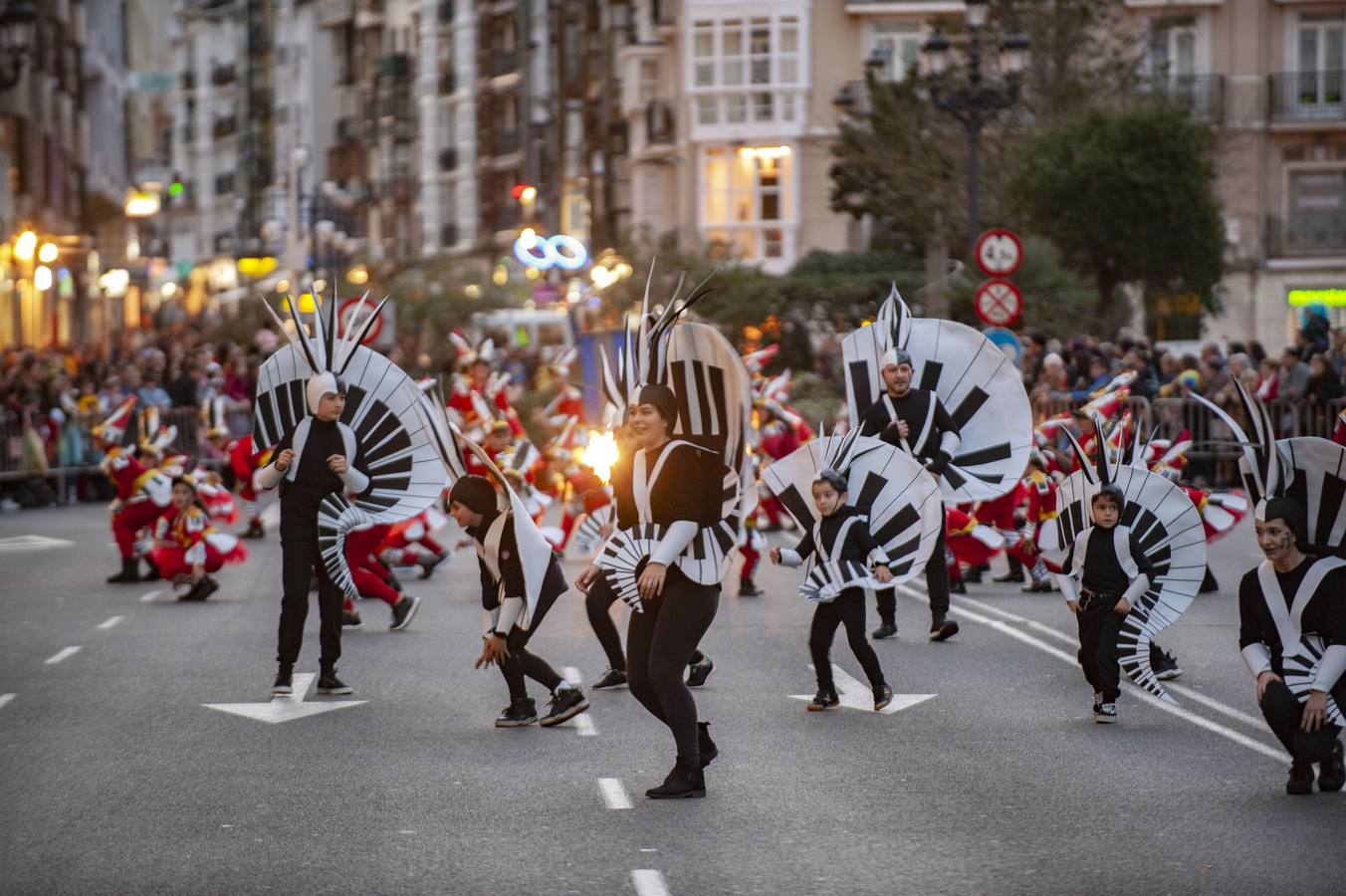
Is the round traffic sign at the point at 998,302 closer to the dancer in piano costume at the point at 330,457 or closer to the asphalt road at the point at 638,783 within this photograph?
the asphalt road at the point at 638,783

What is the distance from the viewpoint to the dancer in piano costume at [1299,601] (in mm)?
9047

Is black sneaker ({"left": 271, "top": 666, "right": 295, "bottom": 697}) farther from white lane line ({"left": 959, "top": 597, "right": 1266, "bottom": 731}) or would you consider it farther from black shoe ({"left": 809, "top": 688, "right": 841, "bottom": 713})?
white lane line ({"left": 959, "top": 597, "right": 1266, "bottom": 731})

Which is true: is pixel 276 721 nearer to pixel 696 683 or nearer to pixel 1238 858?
pixel 696 683

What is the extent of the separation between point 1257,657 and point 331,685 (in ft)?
17.4

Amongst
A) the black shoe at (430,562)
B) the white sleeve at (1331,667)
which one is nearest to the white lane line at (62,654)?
the black shoe at (430,562)

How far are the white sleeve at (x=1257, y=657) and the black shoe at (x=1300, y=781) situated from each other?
16.1 inches

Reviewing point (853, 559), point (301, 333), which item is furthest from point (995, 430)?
point (301, 333)

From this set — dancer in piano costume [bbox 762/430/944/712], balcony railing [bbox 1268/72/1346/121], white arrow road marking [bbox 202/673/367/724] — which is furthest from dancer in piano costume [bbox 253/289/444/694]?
balcony railing [bbox 1268/72/1346/121]

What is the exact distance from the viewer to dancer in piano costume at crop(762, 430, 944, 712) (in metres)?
11.7

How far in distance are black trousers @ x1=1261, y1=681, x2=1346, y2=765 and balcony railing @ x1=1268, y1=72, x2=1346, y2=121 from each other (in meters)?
47.4

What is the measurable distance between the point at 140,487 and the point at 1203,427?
14075mm

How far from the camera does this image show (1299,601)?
915 centimetres

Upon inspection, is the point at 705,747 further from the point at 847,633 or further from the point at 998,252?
the point at 998,252

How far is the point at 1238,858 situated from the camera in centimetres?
808
